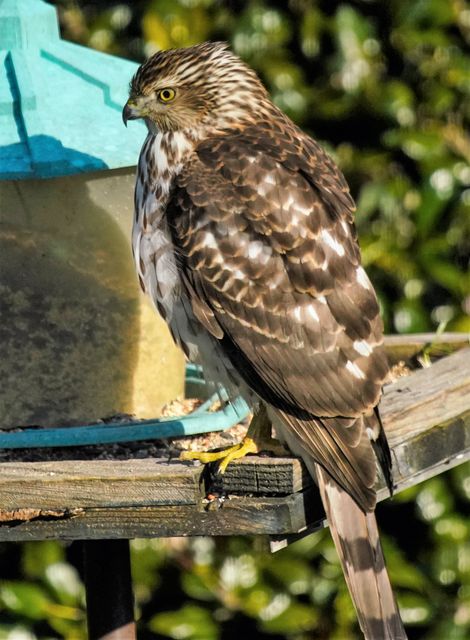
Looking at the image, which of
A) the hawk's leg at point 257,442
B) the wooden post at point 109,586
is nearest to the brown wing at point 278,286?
the hawk's leg at point 257,442

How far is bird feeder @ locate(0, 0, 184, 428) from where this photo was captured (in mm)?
4543

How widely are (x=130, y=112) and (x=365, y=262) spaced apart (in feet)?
5.97

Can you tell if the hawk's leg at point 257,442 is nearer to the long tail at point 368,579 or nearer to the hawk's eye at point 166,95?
the long tail at point 368,579

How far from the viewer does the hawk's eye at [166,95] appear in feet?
14.9

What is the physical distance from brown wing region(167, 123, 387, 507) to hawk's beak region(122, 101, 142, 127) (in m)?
0.38

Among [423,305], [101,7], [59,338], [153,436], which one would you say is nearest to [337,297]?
[153,436]

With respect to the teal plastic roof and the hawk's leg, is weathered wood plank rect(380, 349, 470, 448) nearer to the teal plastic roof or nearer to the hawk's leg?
the hawk's leg

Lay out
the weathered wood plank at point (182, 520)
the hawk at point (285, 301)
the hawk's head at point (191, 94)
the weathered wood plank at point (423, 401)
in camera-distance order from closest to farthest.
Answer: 1. the weathered wood plank at point (182, 520)
2. the hawk at point (285, 301)
3. the weathered wood plank at point (423, 401)
4. the hawk's head at point (191, 94)

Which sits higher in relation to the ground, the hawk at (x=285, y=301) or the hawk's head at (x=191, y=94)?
the hawk's head at (x=191, y=94)

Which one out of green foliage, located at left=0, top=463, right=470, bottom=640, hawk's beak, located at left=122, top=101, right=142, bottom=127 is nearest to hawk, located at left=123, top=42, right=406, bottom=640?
hawk's beak, located at left=122, top=101, right=142, bottom=127

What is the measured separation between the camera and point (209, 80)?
15.1 ft

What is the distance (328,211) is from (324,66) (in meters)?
2.17

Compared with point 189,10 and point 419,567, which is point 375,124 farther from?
point 419,567

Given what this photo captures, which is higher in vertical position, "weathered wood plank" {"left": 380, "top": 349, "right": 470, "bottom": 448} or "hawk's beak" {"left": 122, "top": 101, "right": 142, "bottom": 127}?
"hawk's beak" {"left": 122, "top": 101, "right": 142, "bottom": 127}
